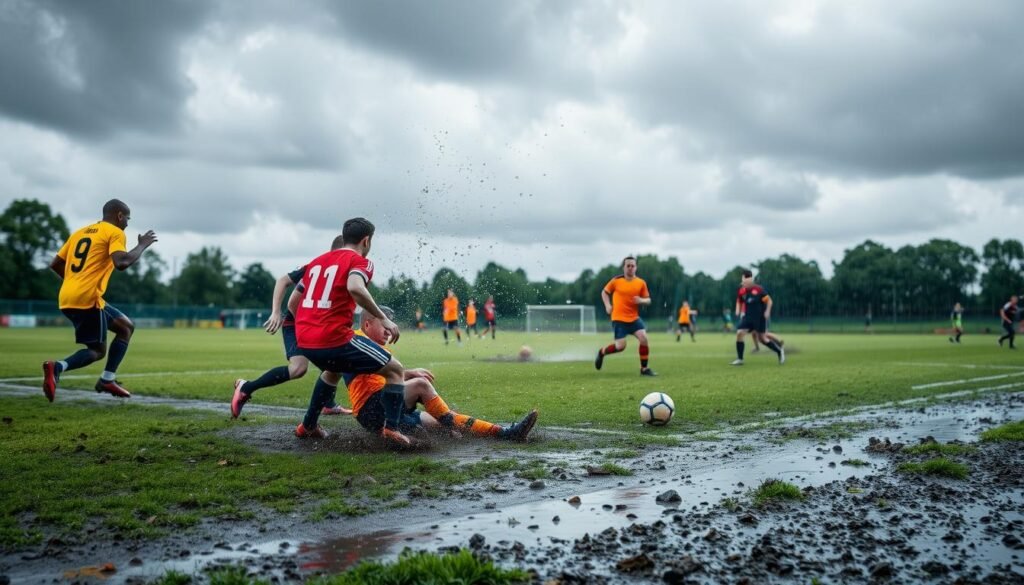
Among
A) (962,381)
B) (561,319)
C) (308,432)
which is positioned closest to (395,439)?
(308,432)

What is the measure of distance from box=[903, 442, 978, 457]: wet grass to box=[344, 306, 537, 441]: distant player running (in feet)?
11.1

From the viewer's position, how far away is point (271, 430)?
8.20 metres

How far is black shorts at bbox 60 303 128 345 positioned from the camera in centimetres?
960

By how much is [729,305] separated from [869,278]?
35.4m

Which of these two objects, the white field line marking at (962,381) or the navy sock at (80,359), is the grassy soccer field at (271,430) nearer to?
the white field line marking at (962,381)

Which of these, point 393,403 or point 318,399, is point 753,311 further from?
point 318,399

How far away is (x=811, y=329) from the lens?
8862 cm

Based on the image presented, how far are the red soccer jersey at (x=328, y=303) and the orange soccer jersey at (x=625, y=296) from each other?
11180 millimetres

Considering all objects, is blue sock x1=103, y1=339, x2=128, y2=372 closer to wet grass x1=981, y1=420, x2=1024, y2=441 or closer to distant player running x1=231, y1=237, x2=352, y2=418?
distant player running x1=231, y1=237, x2=352, y2=418

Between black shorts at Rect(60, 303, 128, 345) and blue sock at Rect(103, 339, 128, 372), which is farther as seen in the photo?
blue sock at Rect(103, 339, 128, 372)

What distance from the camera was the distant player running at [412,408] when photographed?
740cm

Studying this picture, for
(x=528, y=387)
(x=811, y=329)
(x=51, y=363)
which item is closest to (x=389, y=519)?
(x=51, y=363)

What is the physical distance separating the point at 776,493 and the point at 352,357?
350 cm

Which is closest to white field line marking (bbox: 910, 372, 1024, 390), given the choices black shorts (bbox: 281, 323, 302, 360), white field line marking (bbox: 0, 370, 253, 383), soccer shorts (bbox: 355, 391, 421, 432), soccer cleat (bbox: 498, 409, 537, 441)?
soccer cleat (bbox: 498, 409, 537, 441)
